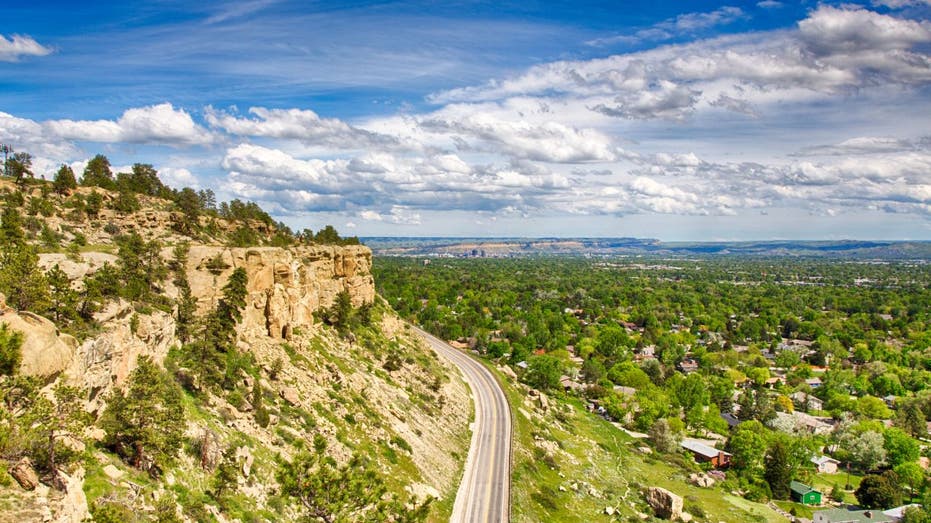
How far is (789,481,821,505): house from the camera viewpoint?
72.0 m

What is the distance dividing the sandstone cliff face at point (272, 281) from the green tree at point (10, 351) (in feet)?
82.4

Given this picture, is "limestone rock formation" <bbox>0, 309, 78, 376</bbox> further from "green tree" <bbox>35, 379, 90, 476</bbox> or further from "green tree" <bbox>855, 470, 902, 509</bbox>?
"green tree" <bbox>855, 470, 902, 509</bbox>

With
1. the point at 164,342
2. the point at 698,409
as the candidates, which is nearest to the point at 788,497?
the point at 698,409

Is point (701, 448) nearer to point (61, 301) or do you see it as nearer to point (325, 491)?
point (325, 491)

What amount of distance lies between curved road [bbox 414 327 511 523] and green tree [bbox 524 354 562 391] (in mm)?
17028

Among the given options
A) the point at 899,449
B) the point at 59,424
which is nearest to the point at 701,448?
the point at 899,449

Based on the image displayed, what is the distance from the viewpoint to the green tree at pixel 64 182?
60281 millimetres

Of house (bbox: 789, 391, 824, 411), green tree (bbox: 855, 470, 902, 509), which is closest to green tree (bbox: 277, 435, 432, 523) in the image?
green tree (bbox: 855, 470, 902, 509)

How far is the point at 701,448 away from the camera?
284 feet

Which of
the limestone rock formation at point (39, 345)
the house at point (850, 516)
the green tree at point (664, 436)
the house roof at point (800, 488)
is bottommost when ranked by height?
the house roof at point (800, 488)

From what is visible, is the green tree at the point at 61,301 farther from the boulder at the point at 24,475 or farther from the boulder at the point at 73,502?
the boulder at the point at 24,475

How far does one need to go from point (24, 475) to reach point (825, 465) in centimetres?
9746

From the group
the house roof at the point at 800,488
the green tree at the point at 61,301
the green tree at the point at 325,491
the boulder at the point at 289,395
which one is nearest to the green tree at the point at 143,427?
the green tree at the point at 61,301

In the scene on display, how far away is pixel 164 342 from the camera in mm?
39750
